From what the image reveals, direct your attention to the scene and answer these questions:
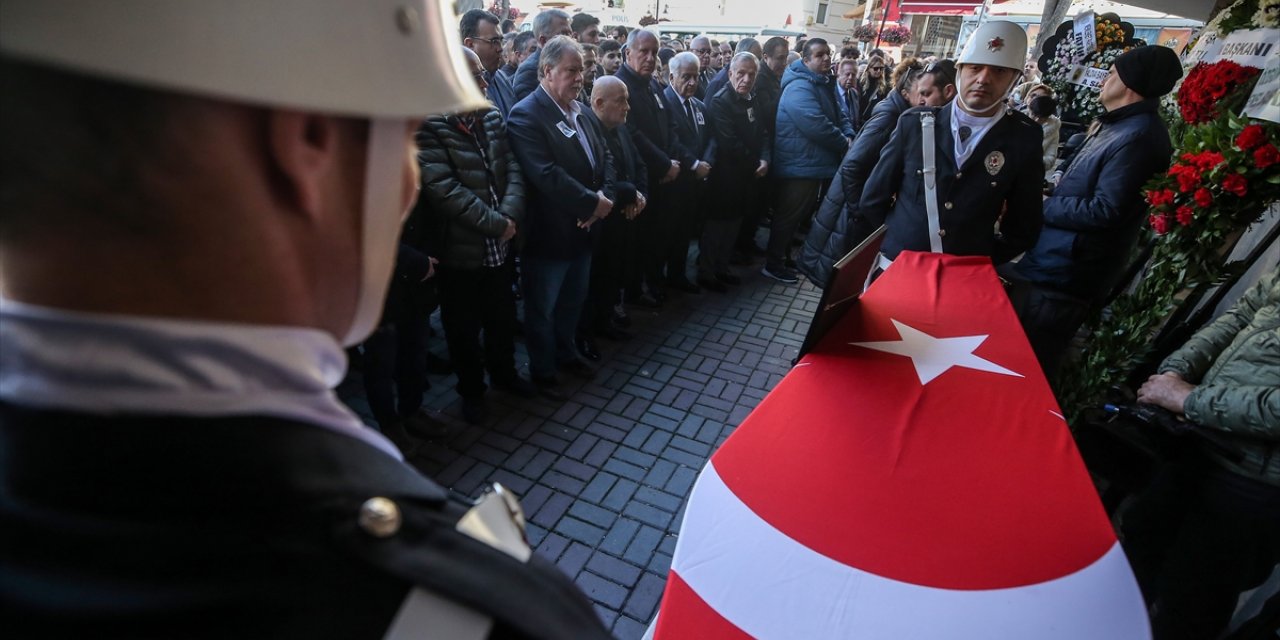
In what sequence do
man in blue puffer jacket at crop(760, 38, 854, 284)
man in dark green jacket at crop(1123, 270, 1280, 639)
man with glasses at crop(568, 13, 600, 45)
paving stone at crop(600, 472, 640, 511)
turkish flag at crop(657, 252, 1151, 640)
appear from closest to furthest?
turkish flag at crop(657, 252, 1151, 640), man in dark green jacket at crop(1123, 270, 1280, 639), paving stone at crop(600, 472, 640, 511), man in blue puffer jacket at crop(760, 38, 854, 284), man with glasses at crop(568, 13, 600, 45)

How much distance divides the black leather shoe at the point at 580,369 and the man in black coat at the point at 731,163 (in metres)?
2.17

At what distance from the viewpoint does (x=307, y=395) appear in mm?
575

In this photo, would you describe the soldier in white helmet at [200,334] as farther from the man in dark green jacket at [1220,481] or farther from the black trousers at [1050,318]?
the black trousers at [1050,318]

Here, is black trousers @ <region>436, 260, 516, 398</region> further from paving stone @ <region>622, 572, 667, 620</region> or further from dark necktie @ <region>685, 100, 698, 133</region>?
dark necktie @ <region>685, 100, 698, 133</region>

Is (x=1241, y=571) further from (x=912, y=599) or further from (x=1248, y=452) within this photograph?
(x=912, y=599)

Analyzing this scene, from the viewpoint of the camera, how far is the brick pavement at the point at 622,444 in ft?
9.14

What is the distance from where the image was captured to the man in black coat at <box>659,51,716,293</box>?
532cm

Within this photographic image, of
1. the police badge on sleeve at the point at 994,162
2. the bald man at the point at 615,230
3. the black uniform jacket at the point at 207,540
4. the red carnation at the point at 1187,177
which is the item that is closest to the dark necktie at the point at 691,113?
the bald man at the point at 615,230

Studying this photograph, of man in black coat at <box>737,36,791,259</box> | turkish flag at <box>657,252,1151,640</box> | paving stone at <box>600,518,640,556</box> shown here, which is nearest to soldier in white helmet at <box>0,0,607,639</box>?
turkish flag at <box>657,252,1151,640</box>

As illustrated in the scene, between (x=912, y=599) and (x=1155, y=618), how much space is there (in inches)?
80.5

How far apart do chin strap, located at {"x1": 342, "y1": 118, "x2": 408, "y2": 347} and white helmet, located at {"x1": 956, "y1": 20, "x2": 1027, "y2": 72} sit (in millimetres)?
3545

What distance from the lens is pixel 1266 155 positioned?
99.3 inches

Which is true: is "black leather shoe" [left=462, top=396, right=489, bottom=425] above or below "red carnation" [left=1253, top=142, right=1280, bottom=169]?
below

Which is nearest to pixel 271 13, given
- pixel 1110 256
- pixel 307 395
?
pixel 307 395
